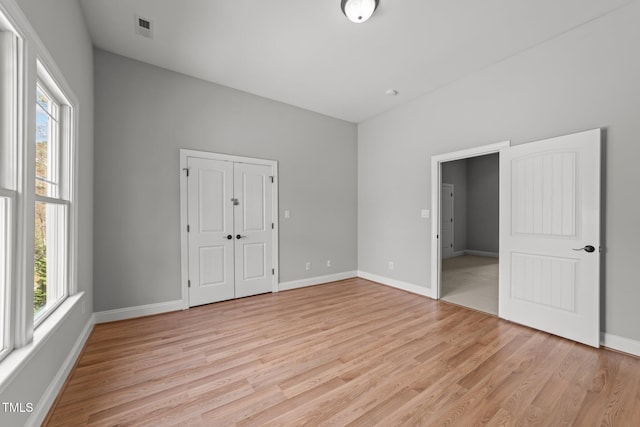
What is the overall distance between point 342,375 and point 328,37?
10.7 feet

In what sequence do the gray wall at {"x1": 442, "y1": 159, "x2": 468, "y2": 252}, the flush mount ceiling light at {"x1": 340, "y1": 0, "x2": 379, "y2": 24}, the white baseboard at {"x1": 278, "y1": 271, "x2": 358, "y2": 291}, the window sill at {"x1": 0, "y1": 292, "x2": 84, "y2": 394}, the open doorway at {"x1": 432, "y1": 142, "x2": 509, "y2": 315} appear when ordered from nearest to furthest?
the window sill at {"x1": 0, "y1": 292, "x2": 84, "y2": 394} < the flush mount ceiling light at {"x1": 340, "y1": 0, "x2": 379, "y2": 24} < the white baseboard at {"x1": 278, "y1": 271, "x2": 358, "y2": 291} < the open doorway at {"x1": 432, "y1": 142, "x2": 509, "y2": 315} < the gray wall at {"x1": 442, "y1": 159, "x2": 468, "y2": 252}

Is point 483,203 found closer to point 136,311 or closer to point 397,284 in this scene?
point 397,284

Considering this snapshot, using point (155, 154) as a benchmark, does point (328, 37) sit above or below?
above

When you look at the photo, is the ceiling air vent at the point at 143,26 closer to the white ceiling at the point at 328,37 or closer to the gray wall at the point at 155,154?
the white ceiling at the point at 328,37

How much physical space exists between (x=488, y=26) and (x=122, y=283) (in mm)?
4909

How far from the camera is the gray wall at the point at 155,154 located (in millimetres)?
3062

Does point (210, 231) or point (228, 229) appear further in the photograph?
point (228, 229)

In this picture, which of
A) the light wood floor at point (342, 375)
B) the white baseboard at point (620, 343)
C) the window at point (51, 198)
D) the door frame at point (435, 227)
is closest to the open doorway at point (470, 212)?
the door frame at point (435, 227)

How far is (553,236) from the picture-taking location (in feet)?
9.09

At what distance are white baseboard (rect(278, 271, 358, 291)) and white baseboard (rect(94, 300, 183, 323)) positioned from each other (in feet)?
5.17

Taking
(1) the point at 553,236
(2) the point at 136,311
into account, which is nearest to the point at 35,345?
(2) the point at 136,311

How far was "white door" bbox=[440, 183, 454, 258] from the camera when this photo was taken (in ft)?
24.3

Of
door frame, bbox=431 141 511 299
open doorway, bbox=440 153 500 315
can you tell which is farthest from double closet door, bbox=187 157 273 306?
open doorway, bbox=440 153 500 315

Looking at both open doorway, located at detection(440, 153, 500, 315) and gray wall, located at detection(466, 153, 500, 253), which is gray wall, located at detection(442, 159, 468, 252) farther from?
gray wall, located at detection(466, 153, 500, 253)
